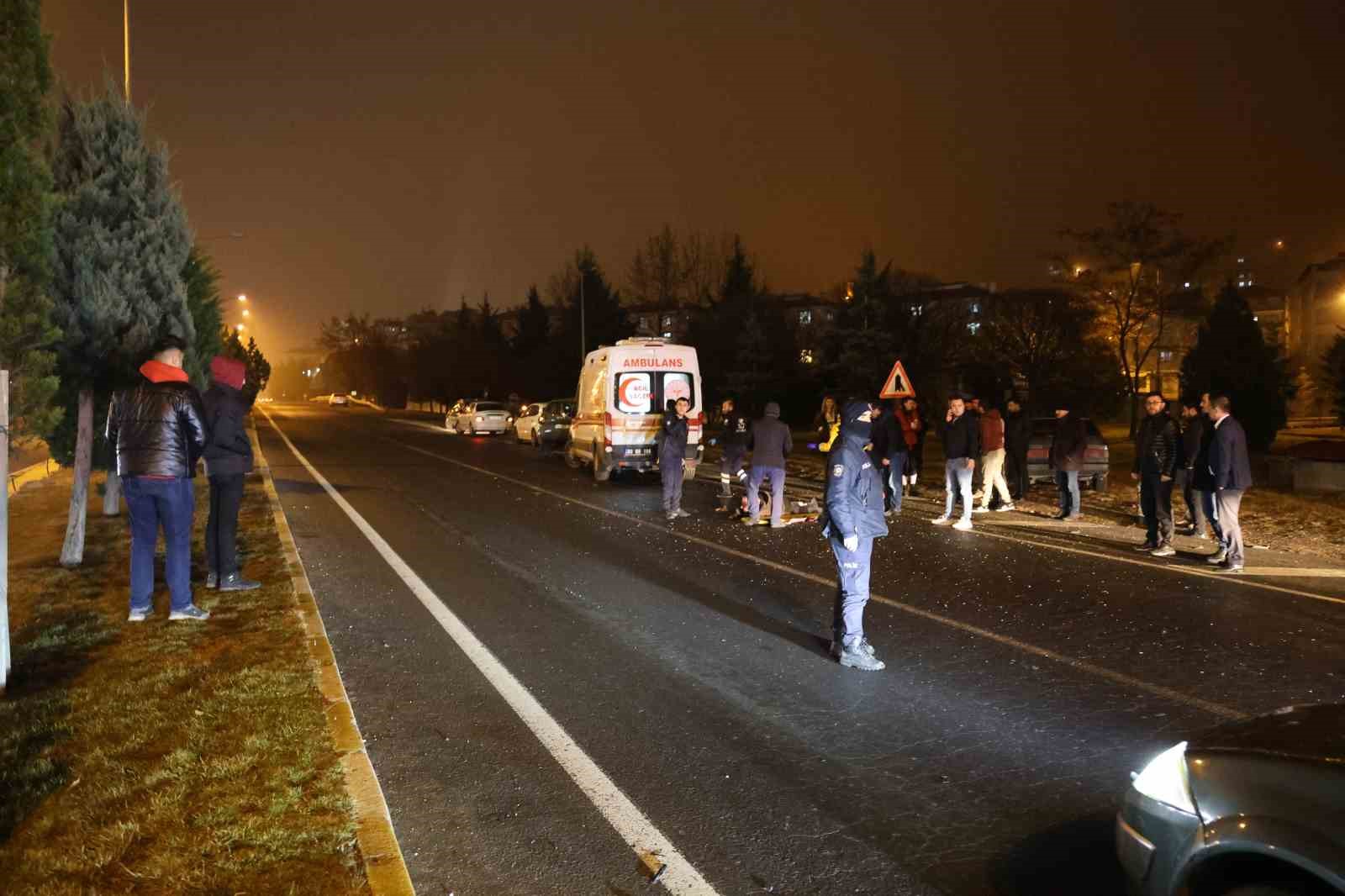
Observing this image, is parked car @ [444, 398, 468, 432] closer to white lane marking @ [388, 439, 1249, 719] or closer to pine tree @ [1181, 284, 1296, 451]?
pine tree @ [1181, 284, 1296, 451]

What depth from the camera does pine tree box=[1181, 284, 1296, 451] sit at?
2927cm

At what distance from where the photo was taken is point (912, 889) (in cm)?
381

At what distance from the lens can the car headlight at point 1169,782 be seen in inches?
118

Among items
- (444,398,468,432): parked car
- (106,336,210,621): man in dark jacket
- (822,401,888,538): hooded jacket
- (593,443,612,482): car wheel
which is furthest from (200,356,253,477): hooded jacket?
(444,398,468,432): parked car

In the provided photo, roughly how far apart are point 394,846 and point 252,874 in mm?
544

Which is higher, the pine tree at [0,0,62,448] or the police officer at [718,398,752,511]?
the pine tree at [0,0,62,448]

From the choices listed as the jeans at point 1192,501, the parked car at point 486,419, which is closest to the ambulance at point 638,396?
the jeans at point 1192,501

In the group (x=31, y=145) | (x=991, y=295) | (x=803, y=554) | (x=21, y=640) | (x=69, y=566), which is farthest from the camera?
(x=991, y=295)

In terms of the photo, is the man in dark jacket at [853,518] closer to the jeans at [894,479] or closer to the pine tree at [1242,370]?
the jeans at [894,479]

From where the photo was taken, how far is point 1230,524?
10391 mm

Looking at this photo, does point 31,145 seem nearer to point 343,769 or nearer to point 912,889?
point 343,769

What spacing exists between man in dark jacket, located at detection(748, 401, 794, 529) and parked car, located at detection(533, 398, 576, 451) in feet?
52.6

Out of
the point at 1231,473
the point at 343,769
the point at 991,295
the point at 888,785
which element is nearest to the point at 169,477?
the point at 343,769

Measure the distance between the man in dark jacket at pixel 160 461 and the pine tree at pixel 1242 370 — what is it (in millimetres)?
29707
